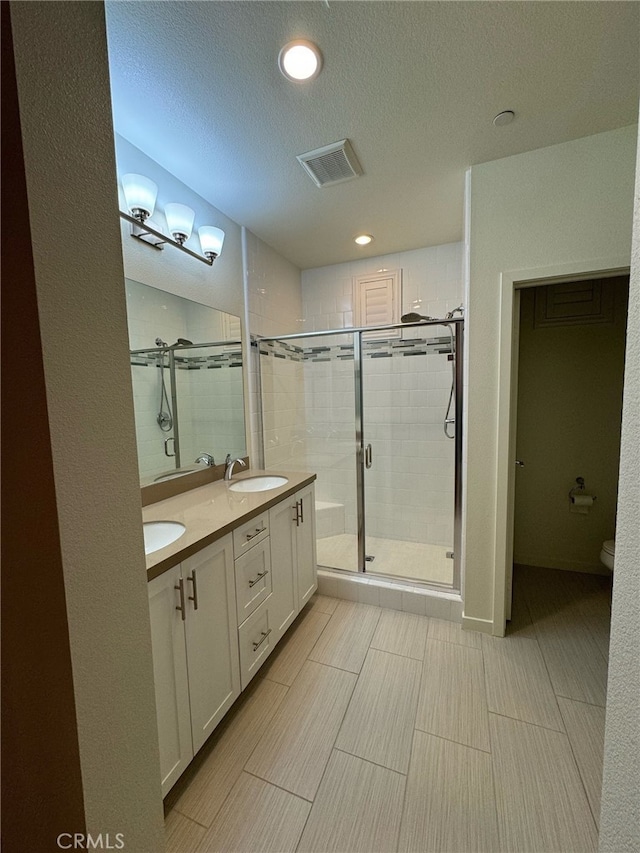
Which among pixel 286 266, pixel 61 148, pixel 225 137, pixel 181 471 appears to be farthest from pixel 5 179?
pixel 286 266

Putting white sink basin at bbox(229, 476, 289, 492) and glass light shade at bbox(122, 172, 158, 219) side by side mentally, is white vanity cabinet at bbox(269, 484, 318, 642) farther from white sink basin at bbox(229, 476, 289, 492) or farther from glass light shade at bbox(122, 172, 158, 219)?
glass light shade at bbox(122, 172, 158, 219)

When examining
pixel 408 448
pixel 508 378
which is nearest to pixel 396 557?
pixel 408 448

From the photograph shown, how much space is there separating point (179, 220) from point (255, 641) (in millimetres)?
2158

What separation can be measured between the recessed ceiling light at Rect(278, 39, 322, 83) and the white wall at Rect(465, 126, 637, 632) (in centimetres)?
100

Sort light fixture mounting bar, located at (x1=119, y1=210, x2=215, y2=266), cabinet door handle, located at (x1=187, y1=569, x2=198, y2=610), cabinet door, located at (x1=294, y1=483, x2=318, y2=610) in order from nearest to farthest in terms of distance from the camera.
Result: cabinet door handle, located at (x1=187, y1=569, x2=198, y2=610) < light fixture mounting bar, located at (x1=119, y1=210, x2=215, y2=266) < cabinet door, located at (x1=294, y1=483, x2=318, y2=610)

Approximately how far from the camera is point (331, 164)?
5.42ft

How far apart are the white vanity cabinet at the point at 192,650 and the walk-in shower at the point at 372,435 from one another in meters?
1.29

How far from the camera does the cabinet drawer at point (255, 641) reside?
147 centimetres

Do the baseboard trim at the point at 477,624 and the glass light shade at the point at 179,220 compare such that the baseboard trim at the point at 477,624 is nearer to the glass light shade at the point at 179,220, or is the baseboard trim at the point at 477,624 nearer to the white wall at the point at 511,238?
the white wall at the point at 511,238

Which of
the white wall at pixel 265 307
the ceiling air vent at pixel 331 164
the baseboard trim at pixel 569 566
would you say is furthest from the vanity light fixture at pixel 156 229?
the baseboard trim at pixel 569 566

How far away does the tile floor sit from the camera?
3.47ft

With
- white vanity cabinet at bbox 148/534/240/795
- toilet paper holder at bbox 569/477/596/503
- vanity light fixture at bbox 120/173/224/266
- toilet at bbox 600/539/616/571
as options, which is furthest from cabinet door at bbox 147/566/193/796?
toilet paper holder at bbox 569/477/596/503

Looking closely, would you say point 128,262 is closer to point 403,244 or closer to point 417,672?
point 403,244

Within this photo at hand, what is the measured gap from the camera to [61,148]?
20.2 inches
